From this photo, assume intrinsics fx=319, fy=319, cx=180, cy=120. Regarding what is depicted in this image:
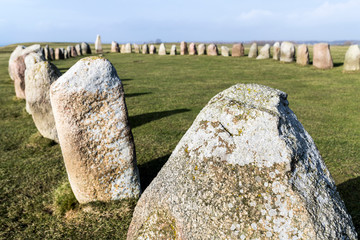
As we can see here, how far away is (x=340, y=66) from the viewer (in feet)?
72.3

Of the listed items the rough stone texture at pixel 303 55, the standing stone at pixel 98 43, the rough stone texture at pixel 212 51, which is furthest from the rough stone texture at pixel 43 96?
the standing stone at pixel 98 43

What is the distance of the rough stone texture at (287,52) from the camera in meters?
25.4

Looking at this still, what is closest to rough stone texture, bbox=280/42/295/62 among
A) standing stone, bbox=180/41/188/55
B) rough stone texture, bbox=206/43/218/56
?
rough stone texture, bbox=206/43/218/56

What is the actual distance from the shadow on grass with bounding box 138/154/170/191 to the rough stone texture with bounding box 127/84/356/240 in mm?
3489

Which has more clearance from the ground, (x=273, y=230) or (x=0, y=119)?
(x=273, y=230)

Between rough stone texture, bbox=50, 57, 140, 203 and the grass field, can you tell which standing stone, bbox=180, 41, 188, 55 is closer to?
the grass field

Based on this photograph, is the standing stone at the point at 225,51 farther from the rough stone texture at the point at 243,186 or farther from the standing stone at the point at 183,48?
the rough stone texture at the point at 243,186

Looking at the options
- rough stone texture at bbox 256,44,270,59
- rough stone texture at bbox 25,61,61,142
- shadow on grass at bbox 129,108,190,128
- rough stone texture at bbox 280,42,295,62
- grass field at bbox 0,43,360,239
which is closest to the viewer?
grass field at bbox 0,43,360,239

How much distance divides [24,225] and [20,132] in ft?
18.5

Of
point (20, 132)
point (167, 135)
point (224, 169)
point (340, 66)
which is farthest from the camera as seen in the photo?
point (340, 66)

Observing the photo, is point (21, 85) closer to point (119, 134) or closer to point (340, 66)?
point (119, 134)

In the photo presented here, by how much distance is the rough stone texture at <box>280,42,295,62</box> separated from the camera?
25.4 meters

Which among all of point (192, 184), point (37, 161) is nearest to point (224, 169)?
point (192, 184)

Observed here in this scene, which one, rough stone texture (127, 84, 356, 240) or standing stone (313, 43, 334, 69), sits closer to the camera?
rough stone texture (127, 84, 356, 240)
